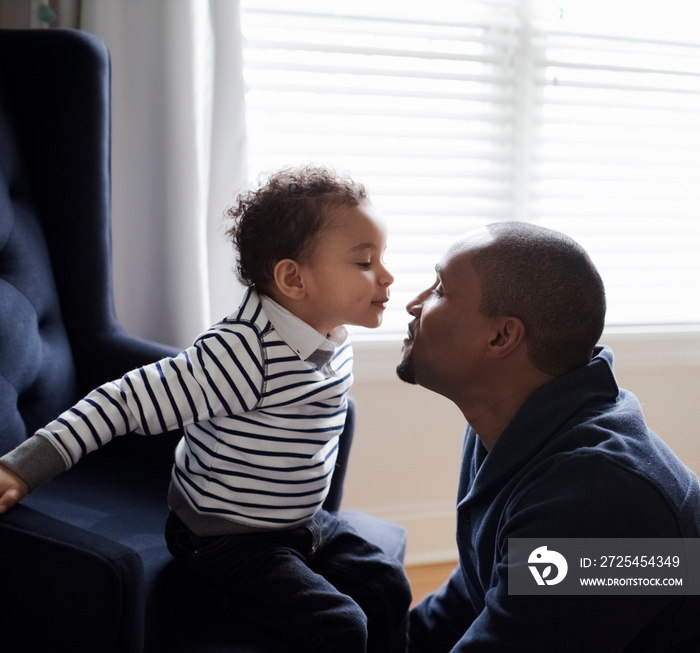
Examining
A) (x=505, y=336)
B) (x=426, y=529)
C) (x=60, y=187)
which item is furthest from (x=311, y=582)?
(x=426, y=529)

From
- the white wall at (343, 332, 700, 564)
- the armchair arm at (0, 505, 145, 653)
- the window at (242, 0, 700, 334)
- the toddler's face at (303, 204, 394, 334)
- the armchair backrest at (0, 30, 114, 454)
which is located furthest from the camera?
the white wall at (343, 332, 700, 564)

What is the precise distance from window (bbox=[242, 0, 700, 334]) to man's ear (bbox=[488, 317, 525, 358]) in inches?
45.6

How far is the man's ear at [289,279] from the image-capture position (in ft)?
4.37

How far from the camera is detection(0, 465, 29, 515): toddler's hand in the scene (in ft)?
3.39

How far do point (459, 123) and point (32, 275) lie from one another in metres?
1.46

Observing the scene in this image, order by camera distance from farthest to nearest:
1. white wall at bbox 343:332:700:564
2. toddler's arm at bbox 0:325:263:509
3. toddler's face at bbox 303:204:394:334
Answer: white wall at bbox 343:332:700:564, toddler's face at bbox 303:204:394:334, toddler's arm at bbox 0:325:263:509

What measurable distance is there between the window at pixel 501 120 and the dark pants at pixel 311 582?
117 centimetres

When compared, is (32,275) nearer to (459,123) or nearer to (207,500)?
(207,500)

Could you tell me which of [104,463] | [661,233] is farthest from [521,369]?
[661,233]

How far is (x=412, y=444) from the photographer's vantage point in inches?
97.3

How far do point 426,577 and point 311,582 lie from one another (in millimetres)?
1290

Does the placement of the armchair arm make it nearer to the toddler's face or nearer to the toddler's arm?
the toddler's arm

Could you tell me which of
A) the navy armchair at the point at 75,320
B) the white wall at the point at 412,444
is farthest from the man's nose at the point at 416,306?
the white wall at the point at 412,444

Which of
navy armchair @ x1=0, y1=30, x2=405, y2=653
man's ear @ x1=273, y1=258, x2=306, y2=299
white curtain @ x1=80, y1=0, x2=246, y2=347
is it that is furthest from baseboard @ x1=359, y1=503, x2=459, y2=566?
man's ear @ x1=273, y1=258, x2=306, y2=299
